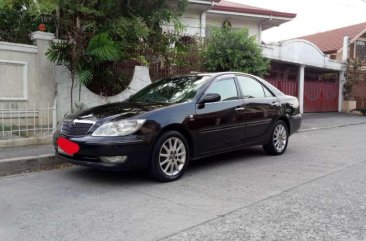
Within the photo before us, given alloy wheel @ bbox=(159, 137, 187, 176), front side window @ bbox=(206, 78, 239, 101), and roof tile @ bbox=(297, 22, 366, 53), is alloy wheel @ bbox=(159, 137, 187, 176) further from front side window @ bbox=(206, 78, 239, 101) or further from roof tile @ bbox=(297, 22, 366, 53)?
roof tile @ bbox=(297, 22, 366, 53)

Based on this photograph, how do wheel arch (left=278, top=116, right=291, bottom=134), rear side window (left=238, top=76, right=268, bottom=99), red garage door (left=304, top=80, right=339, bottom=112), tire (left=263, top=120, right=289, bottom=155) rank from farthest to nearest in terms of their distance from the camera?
red garage door (left=304, top=80, right=339, bottom=112) < wheel arch (left=278, top=116, right=291, bottom=134) < tire (left=263, top=120, right=289, bottom=155) < rear side window (left=238, top=76, right=268, bottom=99)

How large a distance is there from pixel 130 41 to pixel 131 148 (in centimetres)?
533

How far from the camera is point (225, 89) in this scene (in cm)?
667

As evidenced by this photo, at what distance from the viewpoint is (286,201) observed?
15.6ft

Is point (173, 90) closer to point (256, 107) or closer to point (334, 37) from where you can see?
point (256, 107)

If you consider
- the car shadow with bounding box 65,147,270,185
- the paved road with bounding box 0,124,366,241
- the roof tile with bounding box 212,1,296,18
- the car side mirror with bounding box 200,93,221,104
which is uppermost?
the roof tile with bounding box 212,1,296,18

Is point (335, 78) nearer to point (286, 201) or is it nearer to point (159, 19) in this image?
point (159, 19)

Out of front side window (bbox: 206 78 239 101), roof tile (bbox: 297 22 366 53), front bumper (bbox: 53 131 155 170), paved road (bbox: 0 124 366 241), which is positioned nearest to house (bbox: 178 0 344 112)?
roof tile (bbox: 297 22 366 53)

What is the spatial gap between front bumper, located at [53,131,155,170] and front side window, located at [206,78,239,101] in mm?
1623

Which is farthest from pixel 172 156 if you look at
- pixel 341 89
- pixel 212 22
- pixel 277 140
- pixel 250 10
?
pixel 341 89

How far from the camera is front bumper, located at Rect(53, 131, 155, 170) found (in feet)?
16.7

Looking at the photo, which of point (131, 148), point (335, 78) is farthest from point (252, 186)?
point (335, 78)

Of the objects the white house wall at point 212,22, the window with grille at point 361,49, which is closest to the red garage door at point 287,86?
the white house wall at point 212,22

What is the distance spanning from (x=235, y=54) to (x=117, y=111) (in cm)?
647
